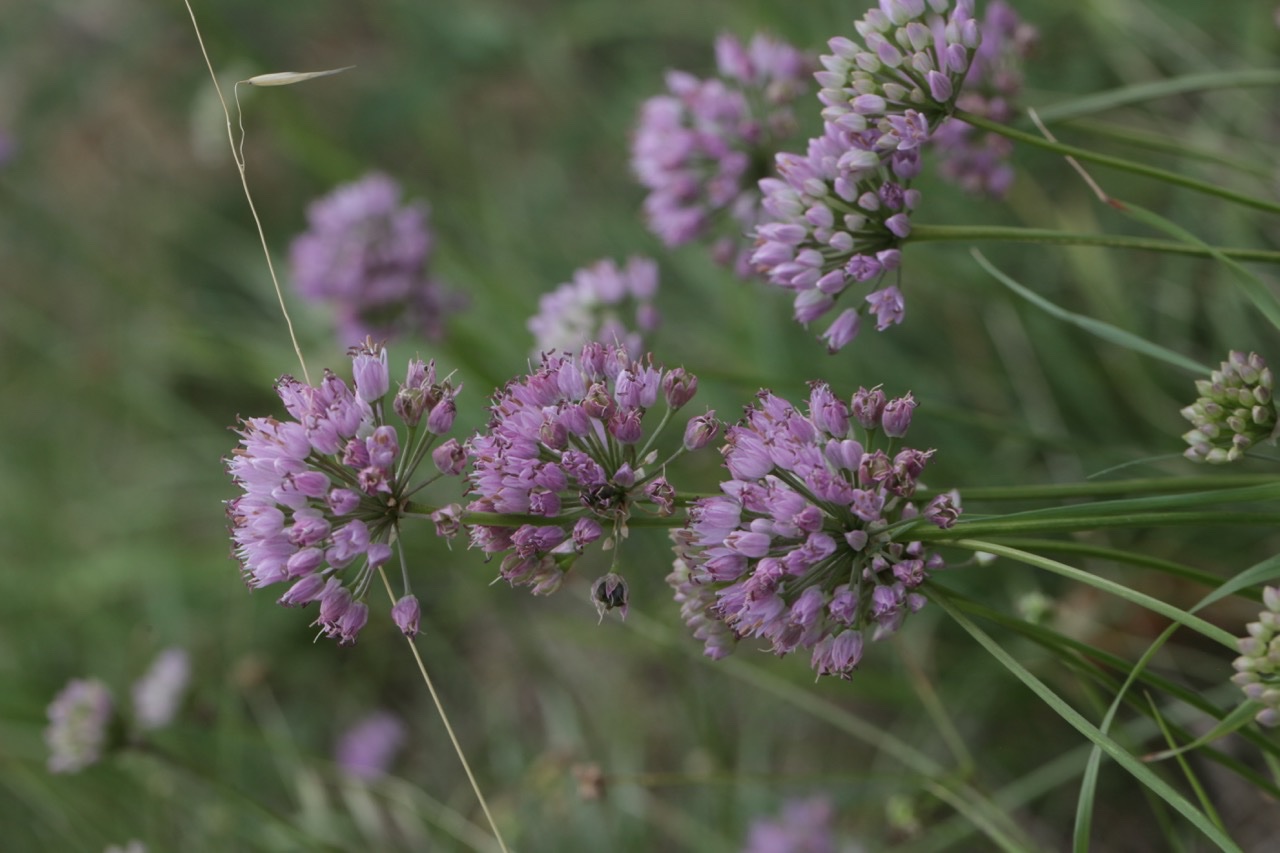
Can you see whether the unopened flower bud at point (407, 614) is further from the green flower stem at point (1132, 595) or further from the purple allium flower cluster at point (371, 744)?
the purple allium flower cluster at point (371, 744)

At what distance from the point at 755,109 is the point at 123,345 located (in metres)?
3.45

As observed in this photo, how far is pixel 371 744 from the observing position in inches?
155

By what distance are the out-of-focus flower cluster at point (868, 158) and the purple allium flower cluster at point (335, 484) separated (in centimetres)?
62

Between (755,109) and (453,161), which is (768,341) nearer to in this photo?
(755,109)

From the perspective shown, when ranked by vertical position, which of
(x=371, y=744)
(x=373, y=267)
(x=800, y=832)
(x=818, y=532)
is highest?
(x=373, y=267)

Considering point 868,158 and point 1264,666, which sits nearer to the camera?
point 1264,666

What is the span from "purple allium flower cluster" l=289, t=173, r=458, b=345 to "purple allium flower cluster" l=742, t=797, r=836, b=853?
1670mm

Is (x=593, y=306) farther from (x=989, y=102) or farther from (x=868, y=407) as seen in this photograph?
(x=868, y=407)

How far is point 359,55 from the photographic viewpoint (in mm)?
5750

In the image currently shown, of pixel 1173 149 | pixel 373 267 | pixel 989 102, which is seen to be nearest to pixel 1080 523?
pixel 1173 149

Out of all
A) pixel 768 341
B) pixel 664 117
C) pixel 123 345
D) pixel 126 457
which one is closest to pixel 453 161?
pixel 123 345

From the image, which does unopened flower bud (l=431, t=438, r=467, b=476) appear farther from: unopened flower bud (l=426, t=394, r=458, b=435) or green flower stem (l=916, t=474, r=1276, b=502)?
green flower stem (l=916, t=474, r=1276, b=502)

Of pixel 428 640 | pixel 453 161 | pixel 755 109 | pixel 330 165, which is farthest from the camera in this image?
pixel 453 161

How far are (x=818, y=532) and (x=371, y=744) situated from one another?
2.94m
